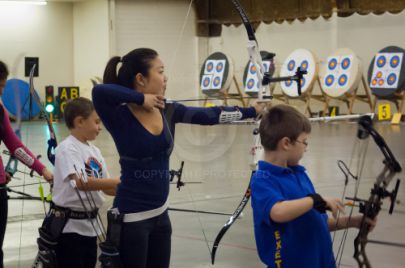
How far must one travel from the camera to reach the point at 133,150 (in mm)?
2078

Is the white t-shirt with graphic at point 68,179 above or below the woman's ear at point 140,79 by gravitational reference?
below

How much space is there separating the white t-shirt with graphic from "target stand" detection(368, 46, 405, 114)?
9808 millimetres

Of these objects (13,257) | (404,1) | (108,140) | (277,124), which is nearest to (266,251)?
(277,124)

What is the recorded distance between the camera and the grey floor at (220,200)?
3477 mm

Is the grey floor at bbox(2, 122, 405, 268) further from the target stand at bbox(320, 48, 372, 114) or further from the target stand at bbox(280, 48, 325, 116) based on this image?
the target stand at bbox(280, 48, 325, 116)

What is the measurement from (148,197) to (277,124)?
0.55 meters

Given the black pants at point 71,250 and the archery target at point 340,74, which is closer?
the black pants at point 71,250

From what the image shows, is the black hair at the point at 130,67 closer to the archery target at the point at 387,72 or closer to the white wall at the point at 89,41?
the archery target at the point at 387,72

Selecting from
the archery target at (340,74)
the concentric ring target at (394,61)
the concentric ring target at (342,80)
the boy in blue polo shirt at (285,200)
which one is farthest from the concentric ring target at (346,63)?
the boy in blue polo shirt at (285,200)

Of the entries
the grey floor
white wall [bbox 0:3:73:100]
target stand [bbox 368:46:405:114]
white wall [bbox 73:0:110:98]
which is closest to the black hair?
the grey floor

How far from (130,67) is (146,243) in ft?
1.82

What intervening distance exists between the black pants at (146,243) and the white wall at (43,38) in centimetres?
1347

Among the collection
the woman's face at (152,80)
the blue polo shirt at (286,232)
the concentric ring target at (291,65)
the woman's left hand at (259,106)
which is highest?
the concentric ring target at (291,65)

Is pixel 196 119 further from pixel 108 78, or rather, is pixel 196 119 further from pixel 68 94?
pixel 68 94
